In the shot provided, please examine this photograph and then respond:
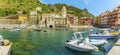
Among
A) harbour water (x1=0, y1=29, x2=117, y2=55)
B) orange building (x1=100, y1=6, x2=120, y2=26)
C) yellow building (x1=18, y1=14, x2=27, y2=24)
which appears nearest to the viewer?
harbour water (x1=0, y1=29, x2=117, y2=55)

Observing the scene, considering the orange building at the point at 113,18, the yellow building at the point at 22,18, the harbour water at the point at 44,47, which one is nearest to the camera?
the harbour water at the point at 44,47

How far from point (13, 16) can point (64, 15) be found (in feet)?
102

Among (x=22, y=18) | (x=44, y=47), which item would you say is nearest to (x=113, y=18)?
(x=22, y=18)

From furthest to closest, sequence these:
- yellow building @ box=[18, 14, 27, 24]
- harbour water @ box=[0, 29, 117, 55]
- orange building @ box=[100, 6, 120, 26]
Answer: yellow building @ box=[18, 14, 27, 24] → orange building @ box=[100, 6, 120, 26] → harbour water @ box=[0, 29, 117, 55]

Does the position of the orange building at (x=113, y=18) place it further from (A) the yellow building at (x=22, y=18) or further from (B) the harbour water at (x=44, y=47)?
(B) the harbour water at (x=44, y=47)

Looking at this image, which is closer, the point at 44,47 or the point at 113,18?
the point at 44,47

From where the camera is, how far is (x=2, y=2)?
608ft

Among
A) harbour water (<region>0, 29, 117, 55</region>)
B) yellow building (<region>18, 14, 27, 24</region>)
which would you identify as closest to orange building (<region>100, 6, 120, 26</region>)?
yellow building (<region>18, 14, 27, 24</region>)

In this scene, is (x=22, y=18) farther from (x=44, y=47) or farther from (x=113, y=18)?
(x=44, y=47)

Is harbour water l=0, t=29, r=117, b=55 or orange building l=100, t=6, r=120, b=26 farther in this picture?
orange building l=100, t=6, r=120, b=26

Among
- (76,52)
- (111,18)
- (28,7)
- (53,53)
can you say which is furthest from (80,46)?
(28,7)

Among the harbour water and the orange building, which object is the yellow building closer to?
the orange building

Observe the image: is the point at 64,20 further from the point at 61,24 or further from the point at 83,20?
the point at 83,20

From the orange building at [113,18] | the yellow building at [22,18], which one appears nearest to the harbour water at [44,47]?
the orange building at [113,18]
